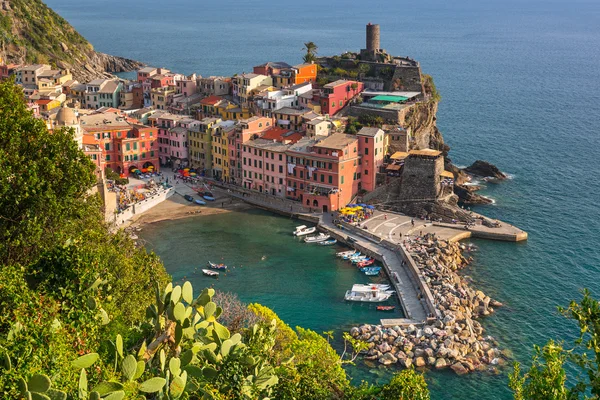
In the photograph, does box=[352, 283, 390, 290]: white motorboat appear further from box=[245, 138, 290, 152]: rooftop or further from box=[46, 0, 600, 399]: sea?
box=[245, 138, 290, 152]: rooftop

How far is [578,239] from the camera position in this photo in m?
59.7

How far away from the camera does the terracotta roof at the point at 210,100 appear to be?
82.4 m

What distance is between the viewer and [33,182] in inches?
997

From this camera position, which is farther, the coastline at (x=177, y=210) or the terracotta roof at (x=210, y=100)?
the terracotta roof at (x=210, y=100)

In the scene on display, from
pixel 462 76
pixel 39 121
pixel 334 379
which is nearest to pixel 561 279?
pixel 334 379

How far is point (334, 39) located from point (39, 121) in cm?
17698

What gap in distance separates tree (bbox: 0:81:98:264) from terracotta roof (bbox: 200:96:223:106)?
54038mm

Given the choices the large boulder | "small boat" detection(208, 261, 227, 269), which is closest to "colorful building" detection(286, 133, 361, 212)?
"small boat" detection(208, 261, 227, 269)

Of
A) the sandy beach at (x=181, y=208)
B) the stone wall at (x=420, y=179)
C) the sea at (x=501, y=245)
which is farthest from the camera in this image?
the stone wall at (x=420, y=179)

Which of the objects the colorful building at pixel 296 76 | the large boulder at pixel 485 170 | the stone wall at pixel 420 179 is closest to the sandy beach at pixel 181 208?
the stone wall at pixel 420 179

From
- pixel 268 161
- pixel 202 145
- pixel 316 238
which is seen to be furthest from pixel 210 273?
pixel 202 145

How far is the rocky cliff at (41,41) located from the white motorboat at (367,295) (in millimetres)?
78442

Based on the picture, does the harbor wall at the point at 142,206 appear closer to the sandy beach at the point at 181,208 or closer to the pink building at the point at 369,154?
the sandy beach at the point at 181,208

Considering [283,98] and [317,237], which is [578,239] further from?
[283,98]
